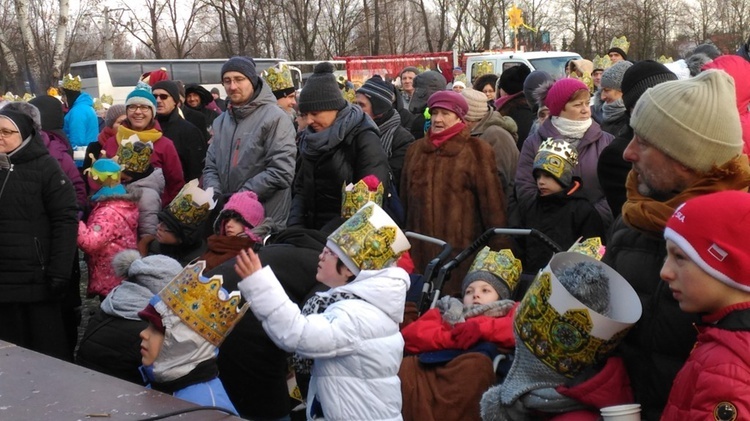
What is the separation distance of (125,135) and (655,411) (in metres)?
5.66

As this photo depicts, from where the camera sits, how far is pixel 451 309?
14.7 ft

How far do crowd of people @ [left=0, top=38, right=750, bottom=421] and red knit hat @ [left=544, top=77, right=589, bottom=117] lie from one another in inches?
1.1

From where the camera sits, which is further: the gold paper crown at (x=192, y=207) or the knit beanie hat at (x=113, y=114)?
the knit beanie hat at (x=113, y=114)

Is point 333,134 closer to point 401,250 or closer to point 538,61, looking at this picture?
point 401,250

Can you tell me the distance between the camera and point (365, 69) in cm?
3048

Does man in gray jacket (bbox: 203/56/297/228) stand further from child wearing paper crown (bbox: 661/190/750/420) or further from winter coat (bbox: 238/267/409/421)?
child wearing paper crown (bbox: 661/190/750/420)

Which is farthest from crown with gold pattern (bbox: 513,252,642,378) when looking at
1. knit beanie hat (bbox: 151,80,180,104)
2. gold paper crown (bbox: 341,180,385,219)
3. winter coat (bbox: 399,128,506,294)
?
knit beanie hat (bbox: 151,80,180,104)

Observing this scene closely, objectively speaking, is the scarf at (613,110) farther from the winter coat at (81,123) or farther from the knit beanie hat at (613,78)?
the winter coat at (81,123)

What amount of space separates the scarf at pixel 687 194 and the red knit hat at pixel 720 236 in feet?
0.69

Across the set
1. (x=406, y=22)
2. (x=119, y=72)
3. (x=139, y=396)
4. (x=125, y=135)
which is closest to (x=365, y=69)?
(x=119, y=72)

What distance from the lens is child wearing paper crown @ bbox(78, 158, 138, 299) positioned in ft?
21.5

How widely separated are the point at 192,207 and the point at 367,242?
2479 mm

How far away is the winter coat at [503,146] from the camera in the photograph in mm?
6625

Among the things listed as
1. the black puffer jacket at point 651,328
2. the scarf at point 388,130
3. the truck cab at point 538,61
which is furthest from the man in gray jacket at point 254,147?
the truck cab at point 538,61
